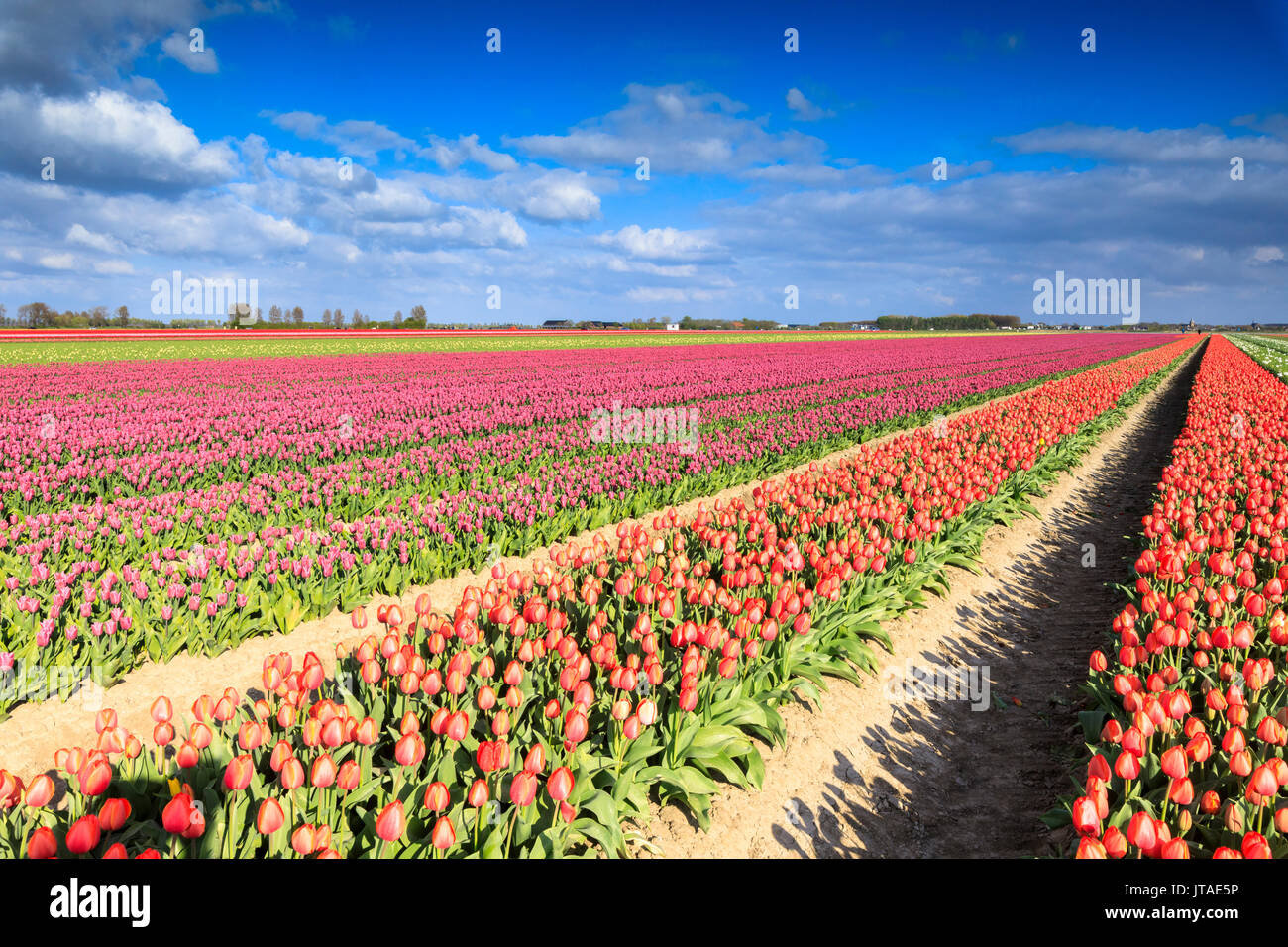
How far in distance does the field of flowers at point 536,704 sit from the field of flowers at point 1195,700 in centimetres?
18

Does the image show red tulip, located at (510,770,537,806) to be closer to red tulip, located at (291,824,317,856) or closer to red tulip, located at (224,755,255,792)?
red tulip, located at (291,824,317,856)

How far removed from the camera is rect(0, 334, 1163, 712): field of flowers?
18.8ft

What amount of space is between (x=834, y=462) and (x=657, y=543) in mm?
8686

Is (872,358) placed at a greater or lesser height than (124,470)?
greater

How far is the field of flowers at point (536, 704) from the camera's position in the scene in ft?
8.95

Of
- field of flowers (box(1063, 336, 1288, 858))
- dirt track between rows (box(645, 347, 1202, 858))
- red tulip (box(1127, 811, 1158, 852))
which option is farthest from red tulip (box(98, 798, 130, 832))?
red tulip (box(1127, 811, 1158, 852))

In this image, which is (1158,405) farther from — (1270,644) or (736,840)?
(736,840)

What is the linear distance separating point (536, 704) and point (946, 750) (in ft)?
10.0

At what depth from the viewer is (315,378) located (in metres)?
25.9

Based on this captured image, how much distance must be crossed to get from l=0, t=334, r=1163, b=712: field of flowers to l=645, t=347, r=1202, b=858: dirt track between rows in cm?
431

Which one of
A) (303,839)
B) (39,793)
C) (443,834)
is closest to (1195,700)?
(443,834)

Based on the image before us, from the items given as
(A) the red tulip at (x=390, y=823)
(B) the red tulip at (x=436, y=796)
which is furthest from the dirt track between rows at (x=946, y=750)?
(A) the red tulip at (x=390, y=823)

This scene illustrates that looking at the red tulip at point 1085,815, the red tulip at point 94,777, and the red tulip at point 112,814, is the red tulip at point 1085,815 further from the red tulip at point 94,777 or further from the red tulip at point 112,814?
the red tulip at point 94,777
